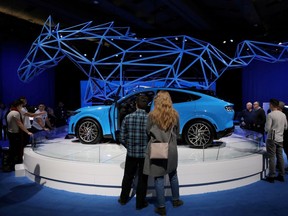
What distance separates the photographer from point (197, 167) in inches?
190

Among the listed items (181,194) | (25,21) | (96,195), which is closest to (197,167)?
(181,194)

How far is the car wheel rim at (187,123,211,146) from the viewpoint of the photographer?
639cm

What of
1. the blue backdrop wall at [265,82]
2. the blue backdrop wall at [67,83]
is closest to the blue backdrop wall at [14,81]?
the blue backdrop wall at [67,83]

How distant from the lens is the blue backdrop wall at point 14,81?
13.4 m

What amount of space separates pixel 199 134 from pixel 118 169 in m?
2.28

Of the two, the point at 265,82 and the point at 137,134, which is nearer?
the point at 137,134

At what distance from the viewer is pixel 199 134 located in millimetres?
6414

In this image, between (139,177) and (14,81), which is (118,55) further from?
(14,81)

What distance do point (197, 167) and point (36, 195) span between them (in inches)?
100

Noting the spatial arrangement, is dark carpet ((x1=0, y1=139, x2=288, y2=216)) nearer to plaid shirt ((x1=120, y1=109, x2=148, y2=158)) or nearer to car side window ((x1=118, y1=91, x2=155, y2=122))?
plaid shirt ((x1=120, y1=109, x2=148, y2=158))

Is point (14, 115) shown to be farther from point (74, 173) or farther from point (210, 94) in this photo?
point (210, 94)

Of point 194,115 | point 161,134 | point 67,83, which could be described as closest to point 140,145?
point 161,134

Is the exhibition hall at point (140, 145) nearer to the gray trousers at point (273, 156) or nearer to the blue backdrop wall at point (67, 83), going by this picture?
the gray trousers at point (273, 156)

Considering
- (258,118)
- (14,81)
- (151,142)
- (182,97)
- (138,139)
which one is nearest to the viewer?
(151,142)
